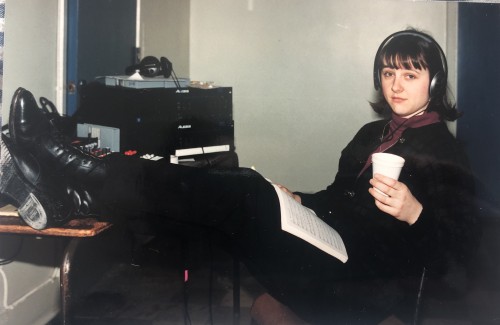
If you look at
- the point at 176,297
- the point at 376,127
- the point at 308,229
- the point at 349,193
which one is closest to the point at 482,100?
the point at 376,127

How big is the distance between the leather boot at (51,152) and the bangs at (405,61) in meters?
0.76

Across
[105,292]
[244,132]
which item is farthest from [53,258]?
[244,132]

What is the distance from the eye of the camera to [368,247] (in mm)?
1038

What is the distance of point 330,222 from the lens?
114 centimetres

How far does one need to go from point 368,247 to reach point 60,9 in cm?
133

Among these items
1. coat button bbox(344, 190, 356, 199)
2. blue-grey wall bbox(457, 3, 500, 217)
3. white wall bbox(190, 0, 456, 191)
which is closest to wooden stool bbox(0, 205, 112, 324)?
coat button bbox(344, 190, 356, 199)

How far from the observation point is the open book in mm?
883

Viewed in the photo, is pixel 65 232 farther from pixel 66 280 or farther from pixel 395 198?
pixel 395 198

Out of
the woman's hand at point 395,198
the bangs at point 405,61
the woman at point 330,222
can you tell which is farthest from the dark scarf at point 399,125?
the woman's hand at point 395,198

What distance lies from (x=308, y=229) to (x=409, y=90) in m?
0.50

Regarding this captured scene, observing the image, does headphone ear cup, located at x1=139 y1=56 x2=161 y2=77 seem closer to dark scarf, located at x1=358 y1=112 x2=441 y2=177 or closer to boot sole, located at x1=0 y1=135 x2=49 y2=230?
boot sole, located at x1=0 y1=135 x2=49 y2=230

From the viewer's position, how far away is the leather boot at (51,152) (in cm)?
105

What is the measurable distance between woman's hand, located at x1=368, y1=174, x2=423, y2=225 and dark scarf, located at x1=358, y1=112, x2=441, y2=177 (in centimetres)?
27

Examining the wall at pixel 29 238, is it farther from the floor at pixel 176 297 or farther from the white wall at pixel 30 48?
the floor at pixel 176 297
